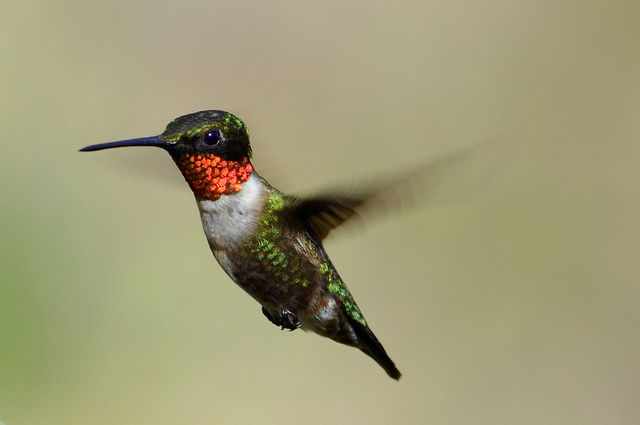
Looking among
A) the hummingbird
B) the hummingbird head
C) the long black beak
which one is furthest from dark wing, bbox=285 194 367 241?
the long black beak

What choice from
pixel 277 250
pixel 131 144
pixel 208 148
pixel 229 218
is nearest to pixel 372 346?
pixel 277 250

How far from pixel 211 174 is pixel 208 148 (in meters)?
0.07

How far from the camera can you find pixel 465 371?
4.68 m

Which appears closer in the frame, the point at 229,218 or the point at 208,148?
the point at 208,148

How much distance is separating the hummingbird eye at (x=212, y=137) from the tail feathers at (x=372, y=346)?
2.44ft

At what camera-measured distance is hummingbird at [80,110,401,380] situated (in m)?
1.44

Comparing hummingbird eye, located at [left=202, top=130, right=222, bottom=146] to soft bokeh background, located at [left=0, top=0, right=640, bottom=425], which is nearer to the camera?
hummingbird eye, located at [left=202, top=130, right=222, bottom=146]

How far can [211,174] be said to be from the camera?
1.50 metres

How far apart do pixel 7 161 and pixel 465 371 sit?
308 centimetres

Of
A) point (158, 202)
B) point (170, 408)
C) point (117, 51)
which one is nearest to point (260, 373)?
point (170, 408)

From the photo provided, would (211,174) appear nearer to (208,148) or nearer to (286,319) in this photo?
(208,148)

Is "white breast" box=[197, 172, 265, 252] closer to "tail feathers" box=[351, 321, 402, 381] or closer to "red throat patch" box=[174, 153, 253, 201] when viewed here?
"red throat patch" box=[174, 153, 253, 201]

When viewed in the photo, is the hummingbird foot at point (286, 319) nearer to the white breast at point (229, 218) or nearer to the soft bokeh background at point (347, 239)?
the white breast at point (229, 218)

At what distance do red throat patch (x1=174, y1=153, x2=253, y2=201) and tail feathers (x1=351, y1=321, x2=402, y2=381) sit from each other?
2.06 ft
